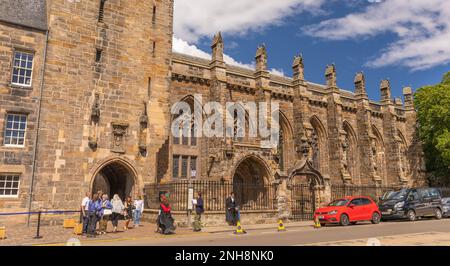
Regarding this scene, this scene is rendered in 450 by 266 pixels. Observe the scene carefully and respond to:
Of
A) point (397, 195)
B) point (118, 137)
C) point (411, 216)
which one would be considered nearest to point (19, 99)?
point (118, 137)

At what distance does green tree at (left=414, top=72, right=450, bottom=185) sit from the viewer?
1271 inches

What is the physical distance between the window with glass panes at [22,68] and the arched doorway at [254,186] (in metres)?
11.8

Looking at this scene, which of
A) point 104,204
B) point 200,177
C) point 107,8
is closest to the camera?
point 104,204

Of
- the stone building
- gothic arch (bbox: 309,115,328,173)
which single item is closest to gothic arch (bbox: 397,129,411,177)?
gothic arch (bbox: 309,115,328,173)

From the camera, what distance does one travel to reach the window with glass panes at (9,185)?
16.6 metres

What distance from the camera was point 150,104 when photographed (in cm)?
2117

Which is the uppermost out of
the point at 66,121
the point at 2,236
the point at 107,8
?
the point at 107,8

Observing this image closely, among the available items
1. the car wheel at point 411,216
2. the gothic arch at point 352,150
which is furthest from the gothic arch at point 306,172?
the gothic arch at point 352,150

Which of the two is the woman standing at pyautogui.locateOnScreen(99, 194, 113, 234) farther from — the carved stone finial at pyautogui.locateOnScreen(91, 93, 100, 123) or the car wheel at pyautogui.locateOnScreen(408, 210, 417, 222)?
the car wheel at pyautogui.locateOnScreen(408, 210, 417, 222)

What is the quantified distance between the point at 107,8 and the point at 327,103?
19279 millimetres

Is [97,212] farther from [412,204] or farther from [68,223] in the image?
[412,204]

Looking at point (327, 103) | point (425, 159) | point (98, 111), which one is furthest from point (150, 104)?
point (425, 159)

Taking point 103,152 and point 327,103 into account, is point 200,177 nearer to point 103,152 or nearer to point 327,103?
point 103,152

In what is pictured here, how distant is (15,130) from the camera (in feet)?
56.4
